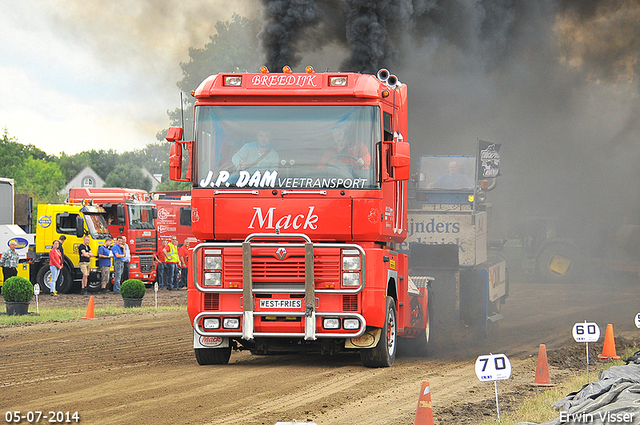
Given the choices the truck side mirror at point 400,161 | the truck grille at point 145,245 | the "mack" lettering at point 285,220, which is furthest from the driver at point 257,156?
the truck grille at point 145,245

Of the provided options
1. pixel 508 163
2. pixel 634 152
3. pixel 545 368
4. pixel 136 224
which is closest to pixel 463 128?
pixel 508 163

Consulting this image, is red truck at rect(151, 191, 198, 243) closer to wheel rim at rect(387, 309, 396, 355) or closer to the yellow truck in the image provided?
the yellow truck

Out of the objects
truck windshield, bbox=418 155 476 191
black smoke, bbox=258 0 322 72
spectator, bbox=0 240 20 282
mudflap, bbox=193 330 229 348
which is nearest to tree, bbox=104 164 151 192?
spectator, bbox=0 240 20 282

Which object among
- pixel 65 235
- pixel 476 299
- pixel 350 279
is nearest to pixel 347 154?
pixel 350 279

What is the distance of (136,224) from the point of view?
29.2 meters

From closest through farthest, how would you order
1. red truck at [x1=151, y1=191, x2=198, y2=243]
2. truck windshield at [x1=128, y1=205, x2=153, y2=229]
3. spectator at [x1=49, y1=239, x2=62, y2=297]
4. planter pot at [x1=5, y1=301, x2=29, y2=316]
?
1. planter pot at [x1=5, y1=301, x2=29, y2=316]
2. spectator at [x1=49, y1=239, x2=62, y2=297]
3. truck windshield at [x1=128, y1=205, x2=153, y2=229]
4. red truck at [x1=151, y1=191, x2=198, y2=243]

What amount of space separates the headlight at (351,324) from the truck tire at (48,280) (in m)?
18.4

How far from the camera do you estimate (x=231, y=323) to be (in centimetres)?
1005

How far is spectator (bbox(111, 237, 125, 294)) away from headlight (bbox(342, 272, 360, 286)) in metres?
17.7

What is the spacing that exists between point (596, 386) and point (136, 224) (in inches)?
925

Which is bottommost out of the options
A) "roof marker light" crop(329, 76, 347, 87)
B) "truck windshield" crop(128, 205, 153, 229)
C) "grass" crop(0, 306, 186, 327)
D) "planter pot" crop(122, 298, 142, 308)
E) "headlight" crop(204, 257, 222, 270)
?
"grass" crop(0, 306, 186, 327)

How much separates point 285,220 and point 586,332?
4119mm

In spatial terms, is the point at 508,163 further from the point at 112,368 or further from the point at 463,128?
the point at 112,368

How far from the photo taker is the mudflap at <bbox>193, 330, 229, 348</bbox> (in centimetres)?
1057
